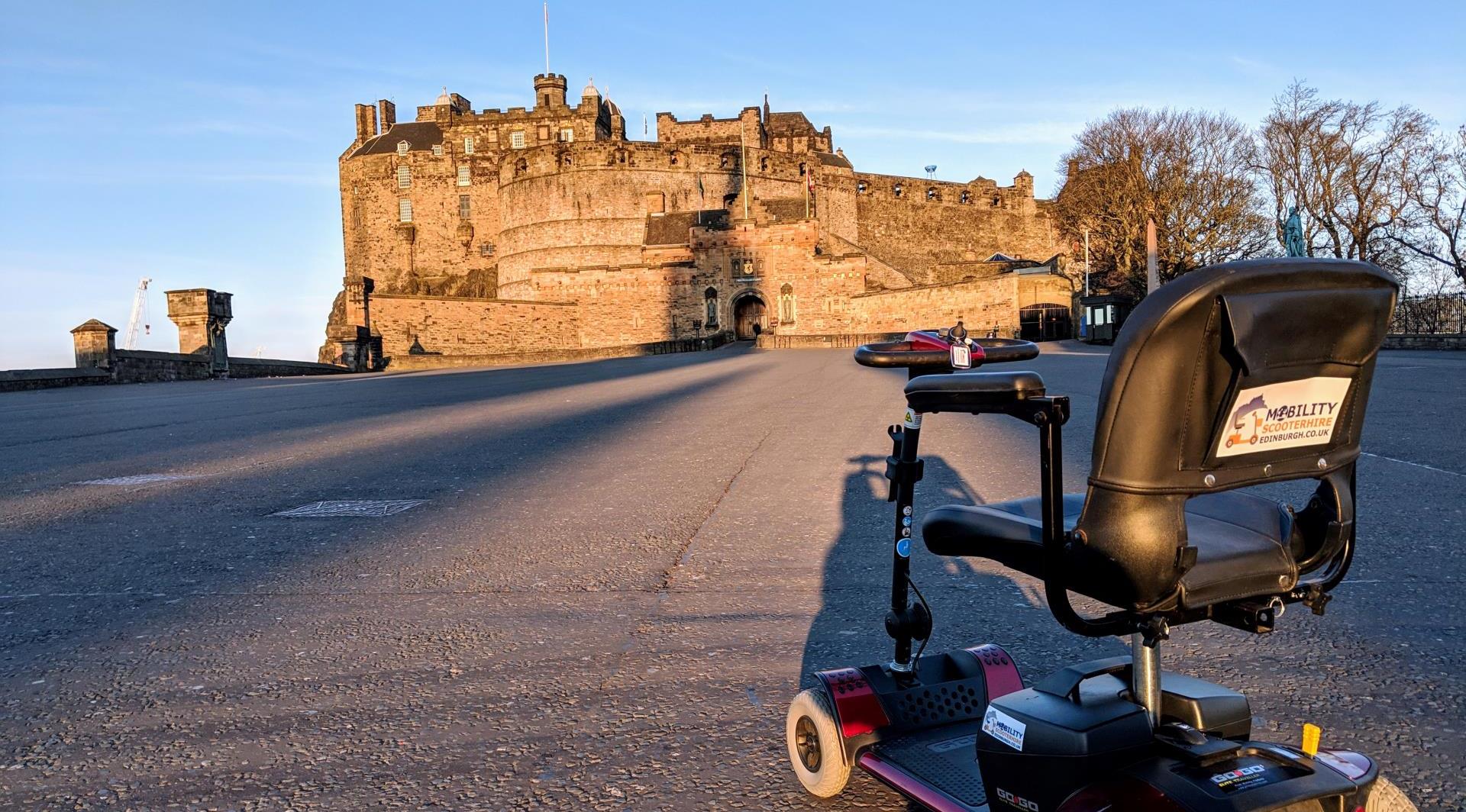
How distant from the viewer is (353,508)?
245 inches

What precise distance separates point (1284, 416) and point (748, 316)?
56.6 metres

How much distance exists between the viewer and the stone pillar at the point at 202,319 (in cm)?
3297

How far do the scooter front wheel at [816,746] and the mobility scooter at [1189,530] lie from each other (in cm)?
25

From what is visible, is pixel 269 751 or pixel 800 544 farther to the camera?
pixel 800 544

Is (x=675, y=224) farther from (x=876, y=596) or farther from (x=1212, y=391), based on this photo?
(x=1212, y=391)

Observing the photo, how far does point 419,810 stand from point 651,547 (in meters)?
2.75

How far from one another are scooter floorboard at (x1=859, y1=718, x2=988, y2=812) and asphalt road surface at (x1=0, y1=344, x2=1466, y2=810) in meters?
0.13

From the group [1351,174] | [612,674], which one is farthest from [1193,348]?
[1351,174]

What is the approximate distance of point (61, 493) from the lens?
693cm

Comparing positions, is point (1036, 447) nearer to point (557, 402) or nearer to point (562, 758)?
point (562, 758)

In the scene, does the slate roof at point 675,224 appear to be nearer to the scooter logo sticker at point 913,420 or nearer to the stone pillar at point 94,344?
the stone pillar at point 94,344

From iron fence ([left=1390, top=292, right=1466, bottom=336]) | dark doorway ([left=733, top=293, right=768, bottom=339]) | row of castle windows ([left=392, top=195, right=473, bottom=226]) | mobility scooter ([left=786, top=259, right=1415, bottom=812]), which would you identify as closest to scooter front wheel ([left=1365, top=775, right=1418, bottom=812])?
mobility scooter ([left=786, top=259, right=1415, bottom=812])

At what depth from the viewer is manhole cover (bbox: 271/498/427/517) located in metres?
6.01

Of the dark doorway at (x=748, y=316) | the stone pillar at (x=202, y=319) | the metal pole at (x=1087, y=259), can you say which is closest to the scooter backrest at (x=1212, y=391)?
the stone pillar at (x=202, y=319)
